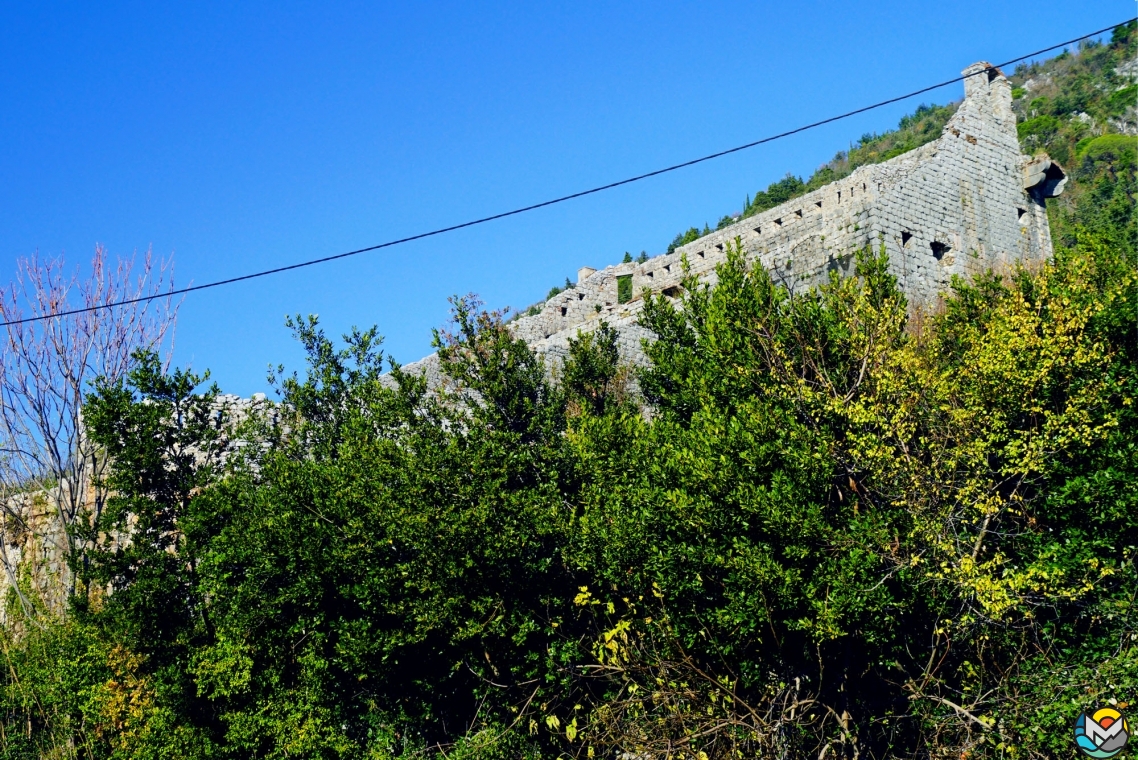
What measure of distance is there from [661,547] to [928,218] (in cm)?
1217

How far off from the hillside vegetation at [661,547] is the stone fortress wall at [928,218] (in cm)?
488

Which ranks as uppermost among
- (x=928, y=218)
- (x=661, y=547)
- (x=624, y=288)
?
(x=624, y=288)

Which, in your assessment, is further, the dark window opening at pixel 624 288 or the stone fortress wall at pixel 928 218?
the dark window opening at pixel 624 288

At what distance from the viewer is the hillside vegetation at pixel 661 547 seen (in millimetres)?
12406

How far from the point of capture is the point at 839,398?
13547mm

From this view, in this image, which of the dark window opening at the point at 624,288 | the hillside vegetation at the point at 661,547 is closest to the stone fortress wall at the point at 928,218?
the hillside vegetation at the point at 661,547

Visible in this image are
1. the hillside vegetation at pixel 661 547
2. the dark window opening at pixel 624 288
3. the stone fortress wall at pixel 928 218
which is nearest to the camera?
the hillside vegetation at pixel 661 547

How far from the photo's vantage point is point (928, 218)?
22.7 meters

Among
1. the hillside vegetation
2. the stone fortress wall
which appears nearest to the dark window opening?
the stone fortress wall

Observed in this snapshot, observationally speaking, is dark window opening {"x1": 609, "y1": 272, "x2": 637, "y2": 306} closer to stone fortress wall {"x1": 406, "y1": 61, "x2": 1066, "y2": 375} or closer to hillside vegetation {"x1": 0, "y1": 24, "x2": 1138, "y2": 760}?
stone fortress wall {"x1": 406, "y1": 61, "x2": 1066, "y2": 375}

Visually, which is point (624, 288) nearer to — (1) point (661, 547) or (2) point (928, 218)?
(2) point (928, 218)

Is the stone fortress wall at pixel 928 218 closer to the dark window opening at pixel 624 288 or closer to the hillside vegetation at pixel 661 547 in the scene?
the hillside vegetation at pixel 661 547

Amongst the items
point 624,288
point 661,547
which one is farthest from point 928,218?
point 624,288

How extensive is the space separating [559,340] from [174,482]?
330 inches
